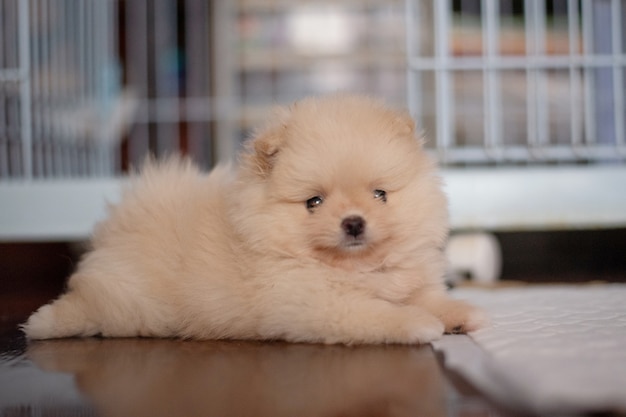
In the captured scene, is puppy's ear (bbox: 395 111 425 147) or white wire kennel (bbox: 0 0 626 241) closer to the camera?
puppy's ear (bbox: 395 111 425 147)

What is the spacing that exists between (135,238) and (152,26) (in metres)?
4.05

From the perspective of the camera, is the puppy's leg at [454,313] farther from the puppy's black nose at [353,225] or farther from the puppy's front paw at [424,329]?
the puppy's black nose at [353,225]

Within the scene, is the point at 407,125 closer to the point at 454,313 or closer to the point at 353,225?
the point at 353,225

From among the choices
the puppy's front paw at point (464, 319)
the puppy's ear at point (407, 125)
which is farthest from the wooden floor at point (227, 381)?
the puppy's ear at point (407, 125)

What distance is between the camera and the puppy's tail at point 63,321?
64.7 inches


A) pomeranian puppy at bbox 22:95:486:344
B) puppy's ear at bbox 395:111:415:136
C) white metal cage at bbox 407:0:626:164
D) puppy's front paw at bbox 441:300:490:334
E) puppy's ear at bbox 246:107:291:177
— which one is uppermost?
white metal cage at bbox 407:0:626:164

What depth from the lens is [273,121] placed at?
66.2 inches

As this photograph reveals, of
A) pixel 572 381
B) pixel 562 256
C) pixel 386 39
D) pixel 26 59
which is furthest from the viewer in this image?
pixel 386 39

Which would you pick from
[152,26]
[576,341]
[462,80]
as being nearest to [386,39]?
[462,80]

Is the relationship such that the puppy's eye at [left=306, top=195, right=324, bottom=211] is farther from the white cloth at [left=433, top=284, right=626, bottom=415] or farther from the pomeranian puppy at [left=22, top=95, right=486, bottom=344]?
the white cloth at [left=433, top=284, right=626, bottom=415]

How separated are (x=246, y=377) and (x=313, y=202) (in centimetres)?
41

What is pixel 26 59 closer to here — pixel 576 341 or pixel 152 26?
pixel 576 341

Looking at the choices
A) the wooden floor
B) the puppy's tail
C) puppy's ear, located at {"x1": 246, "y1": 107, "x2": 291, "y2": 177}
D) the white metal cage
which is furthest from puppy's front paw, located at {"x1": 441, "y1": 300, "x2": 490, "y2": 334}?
the white metal cage

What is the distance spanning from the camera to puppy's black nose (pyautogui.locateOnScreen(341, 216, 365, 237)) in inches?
55.9
